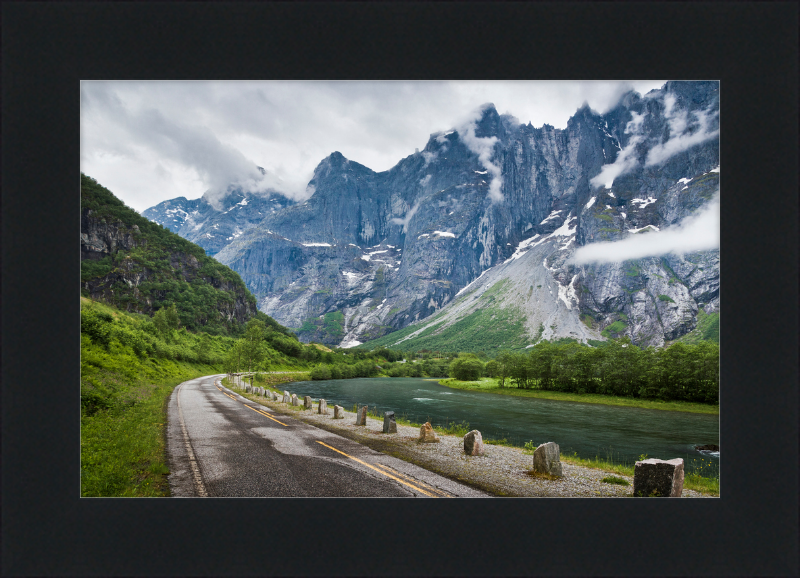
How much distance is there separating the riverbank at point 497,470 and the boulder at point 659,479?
0.39 metres

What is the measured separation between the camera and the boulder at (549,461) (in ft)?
22.1

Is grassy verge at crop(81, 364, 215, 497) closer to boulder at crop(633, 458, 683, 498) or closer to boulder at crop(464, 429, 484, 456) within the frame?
boulder at crop(464, 429, 484, 456)

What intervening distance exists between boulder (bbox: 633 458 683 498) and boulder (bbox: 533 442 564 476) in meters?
1.28

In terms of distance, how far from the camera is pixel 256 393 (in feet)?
80.2

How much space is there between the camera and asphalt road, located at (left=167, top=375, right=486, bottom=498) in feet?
18.8

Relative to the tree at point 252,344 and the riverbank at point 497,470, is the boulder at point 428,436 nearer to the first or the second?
the riverbank at point 497,470

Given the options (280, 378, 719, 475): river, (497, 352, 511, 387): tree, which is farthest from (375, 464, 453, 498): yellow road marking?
(497, 352, 511, 387): tree

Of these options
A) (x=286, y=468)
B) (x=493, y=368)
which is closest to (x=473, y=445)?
(x=286, y=468)

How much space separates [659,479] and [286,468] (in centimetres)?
633

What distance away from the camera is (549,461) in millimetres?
6766

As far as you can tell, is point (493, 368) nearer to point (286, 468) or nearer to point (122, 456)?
point (286, 468)
